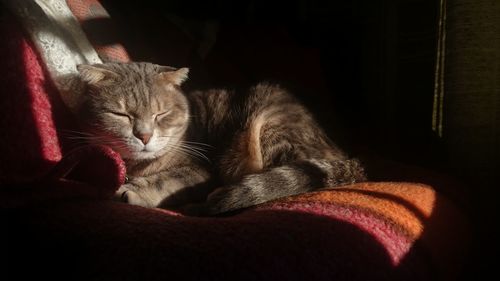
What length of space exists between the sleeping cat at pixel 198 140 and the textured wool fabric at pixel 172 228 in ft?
0.69

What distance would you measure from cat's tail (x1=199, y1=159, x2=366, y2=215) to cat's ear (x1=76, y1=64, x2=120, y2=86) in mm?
562

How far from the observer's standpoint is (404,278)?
2.57 feet

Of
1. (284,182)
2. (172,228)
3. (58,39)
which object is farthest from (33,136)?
(284,182)

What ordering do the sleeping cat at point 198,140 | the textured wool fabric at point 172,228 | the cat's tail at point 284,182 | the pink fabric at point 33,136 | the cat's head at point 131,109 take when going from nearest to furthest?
1. the textured wool fabric at point 172,228
2. the pink fabric at point 33,136
3. the cat's tail at point 284,182
4. the sleeping cat at point 198,140
5. the cat's head at point 131,109

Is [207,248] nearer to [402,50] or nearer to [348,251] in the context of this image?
[348,251]

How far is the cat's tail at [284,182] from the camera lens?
1.13 metres

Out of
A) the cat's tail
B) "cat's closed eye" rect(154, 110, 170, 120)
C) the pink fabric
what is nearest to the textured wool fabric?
the pink fabric

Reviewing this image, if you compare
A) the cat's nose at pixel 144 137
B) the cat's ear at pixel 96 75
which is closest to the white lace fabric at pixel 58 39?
the cat's ear at pixel 96 75

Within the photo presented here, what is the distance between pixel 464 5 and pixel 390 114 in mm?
849

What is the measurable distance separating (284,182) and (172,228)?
1.78ft

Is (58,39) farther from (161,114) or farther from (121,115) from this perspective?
(161,114)

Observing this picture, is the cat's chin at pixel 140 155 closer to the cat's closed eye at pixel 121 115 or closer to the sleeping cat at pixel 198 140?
the sleeping cat at pixel 198 140

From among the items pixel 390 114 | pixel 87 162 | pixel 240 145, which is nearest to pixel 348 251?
pixel 87 162

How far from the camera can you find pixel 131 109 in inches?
57.3
